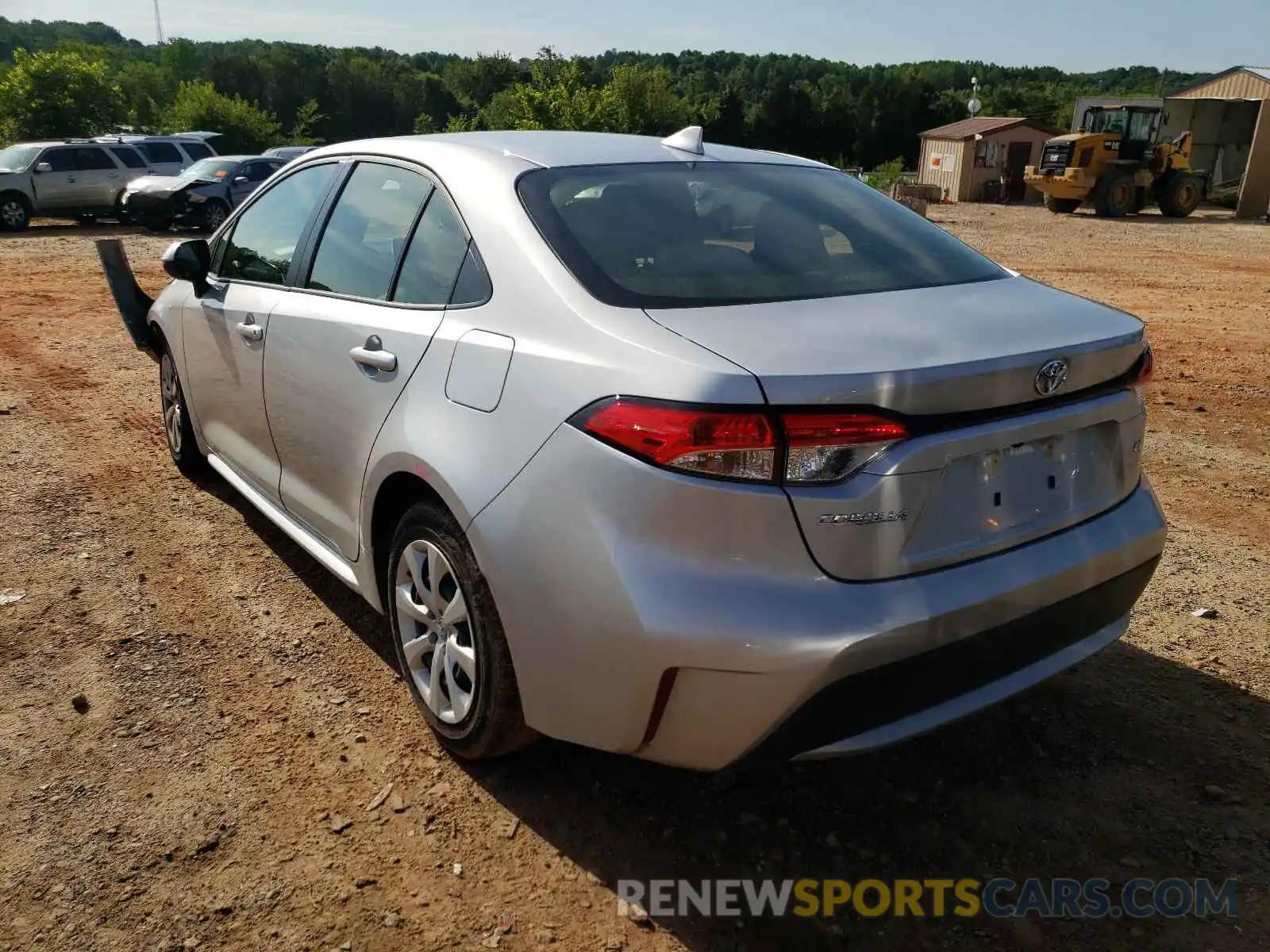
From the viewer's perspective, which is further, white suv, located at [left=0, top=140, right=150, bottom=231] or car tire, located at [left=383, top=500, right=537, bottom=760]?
white suv, located at [left=0, top=140, right=150, bottom=231]

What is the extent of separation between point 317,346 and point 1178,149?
2994 cm

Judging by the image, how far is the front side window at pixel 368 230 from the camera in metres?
3.01

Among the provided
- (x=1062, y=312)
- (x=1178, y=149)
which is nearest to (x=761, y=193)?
(x=1062, y=312)

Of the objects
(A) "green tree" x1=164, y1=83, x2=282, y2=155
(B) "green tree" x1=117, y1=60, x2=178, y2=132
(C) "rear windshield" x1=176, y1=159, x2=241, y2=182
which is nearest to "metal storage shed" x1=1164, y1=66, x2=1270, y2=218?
(C) "rear windshield" x1=176, y1=159, x2=241, y2=182

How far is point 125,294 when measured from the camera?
18.4 ft

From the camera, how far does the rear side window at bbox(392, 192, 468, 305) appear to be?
2.74 m

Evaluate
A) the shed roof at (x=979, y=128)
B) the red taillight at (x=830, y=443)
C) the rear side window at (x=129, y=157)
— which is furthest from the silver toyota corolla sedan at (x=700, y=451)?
the shed roof at (x=979, y=128)

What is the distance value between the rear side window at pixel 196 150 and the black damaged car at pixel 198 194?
11.1 feet

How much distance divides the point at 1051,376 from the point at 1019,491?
0.27m

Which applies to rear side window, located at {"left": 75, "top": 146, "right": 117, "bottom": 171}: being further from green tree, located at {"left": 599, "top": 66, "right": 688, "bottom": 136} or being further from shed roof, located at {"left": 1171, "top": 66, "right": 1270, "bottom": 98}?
Answer: shed roof, located at {"left": 1171, "top": 66, "right": 1270, "bottom": 98}

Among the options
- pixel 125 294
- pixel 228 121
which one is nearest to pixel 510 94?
pixel 228 121

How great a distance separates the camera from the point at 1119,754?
287cm

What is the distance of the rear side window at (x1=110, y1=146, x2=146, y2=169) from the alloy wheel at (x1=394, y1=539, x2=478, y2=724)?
846 inches

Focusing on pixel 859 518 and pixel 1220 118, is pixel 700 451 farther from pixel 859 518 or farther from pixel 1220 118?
pixel 1220 118
